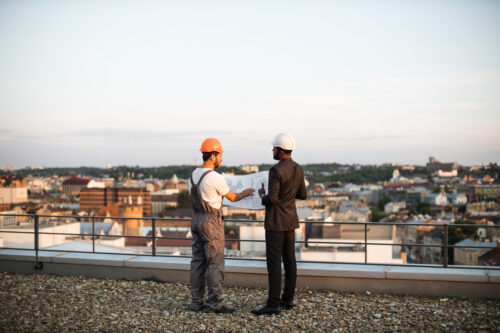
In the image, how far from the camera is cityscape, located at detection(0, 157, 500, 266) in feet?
51.2

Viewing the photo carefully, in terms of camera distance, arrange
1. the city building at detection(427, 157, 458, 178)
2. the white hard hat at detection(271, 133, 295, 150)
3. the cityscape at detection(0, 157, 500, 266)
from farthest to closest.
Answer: the city building at detection(427, 157, 458, 178) → the cityscape at detection(0, 157, 500, 266) → the white hard hat at detection(271, 133, 295, 150)

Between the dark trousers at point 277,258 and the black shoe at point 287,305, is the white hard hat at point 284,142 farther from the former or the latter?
the black shoe at point 287,305

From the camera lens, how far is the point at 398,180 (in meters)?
174

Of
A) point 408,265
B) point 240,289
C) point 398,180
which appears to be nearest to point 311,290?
point 240,289

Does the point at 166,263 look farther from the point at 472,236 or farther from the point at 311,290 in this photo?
the point at 472,236

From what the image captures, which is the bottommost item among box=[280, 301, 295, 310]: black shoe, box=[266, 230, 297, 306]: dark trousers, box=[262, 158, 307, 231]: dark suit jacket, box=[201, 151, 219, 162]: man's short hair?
box=[280, 301, 295, 310]: black shoe

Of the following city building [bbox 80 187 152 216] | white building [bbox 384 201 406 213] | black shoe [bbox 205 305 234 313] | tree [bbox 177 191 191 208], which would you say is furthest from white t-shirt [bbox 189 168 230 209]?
tree [bbox 177 191 191 208]

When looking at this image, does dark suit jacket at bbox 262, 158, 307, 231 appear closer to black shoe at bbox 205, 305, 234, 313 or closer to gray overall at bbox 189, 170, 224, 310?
gray overall at bbox 189, 170, 224, 310

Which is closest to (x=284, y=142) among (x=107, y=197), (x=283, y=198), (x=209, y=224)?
(x=283, y=198)

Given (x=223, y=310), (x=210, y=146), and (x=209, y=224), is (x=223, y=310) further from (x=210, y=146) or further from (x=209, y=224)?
(x=210, y=146)

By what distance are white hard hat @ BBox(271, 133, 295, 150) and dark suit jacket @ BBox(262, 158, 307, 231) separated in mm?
156

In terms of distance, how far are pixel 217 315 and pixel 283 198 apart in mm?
1519

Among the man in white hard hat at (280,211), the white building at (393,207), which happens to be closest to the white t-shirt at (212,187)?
the man in white hard hat at (280,211)

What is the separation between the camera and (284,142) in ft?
17.1
